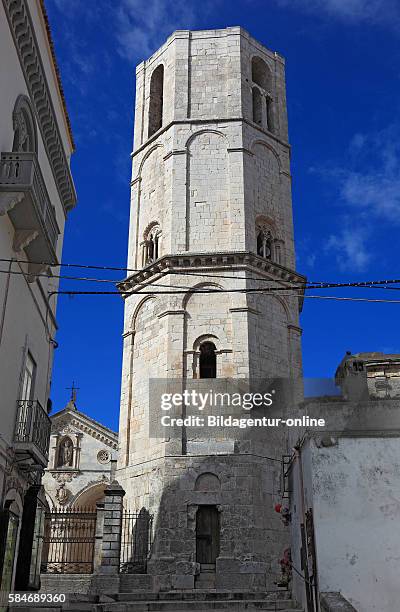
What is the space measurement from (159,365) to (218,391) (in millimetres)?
2248

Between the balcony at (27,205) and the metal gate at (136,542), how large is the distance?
1001 centimetres

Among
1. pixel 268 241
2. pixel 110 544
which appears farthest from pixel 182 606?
pixel 268 241

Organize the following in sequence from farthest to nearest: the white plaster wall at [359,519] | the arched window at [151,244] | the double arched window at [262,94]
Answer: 1. the double arched window at [262,94]
2. the arched window at [151,244]
3. the white plaster wall at [359,519]

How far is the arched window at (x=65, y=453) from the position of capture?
117 feet

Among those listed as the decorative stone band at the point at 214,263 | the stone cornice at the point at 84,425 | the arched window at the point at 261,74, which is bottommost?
the stone cornice at the point at 84,425

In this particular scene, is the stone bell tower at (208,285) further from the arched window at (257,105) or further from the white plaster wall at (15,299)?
the white plaster wall at (15,299)

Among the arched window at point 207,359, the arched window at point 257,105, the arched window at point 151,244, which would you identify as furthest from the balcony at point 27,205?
the arched window at point 257,105

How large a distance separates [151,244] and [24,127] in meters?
11.6

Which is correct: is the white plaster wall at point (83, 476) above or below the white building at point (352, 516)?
above

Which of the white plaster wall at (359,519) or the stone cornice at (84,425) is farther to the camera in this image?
the stone cornice at (84,425)

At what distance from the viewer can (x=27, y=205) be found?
11.5 m

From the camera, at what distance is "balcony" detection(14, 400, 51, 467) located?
12234mm

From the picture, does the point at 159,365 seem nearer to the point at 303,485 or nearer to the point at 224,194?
the point at 224,194

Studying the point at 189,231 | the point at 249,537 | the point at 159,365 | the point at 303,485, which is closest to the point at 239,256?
the point at 189,231
